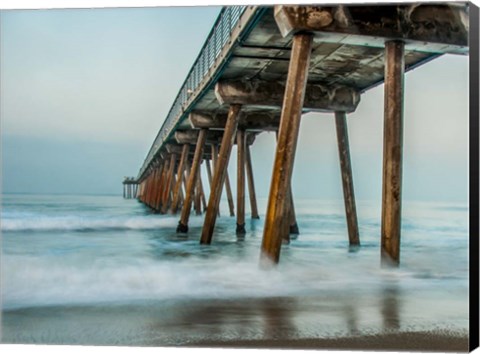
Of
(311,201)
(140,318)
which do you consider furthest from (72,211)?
(311,201)

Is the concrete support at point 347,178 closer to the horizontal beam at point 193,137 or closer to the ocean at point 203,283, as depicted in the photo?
the ocean at point 203,283

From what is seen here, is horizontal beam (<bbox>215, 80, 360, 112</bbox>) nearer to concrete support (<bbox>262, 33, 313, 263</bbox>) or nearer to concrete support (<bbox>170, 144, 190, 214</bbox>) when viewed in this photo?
concrete support (<bbox>262, 33, 313, 263</bbox>)

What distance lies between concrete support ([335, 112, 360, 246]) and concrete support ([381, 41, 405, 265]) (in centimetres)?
38

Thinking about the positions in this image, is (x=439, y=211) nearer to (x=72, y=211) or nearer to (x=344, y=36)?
(x=344, y=36)

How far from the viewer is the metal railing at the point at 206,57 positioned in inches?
294

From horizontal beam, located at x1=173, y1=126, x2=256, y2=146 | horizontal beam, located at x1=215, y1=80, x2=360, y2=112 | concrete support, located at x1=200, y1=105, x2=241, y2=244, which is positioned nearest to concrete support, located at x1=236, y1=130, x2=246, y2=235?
horizontal beam, located at x1=173, y1=126, x2=256, y2=146

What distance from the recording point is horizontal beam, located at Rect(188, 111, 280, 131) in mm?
10062

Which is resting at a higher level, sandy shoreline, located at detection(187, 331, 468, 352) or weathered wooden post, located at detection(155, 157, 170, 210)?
weathered wooden post, located at detection(155, 157, 170, 210)

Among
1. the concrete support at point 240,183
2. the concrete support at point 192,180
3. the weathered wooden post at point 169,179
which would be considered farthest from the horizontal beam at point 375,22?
the weathered wooden post at point 169,179

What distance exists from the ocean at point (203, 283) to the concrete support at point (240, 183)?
39.2 inches

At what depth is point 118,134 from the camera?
727cm

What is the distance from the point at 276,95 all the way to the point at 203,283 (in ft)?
11.4

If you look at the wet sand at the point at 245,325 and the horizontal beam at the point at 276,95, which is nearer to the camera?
the wet sand at the point at 245,325

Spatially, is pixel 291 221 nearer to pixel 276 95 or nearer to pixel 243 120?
pixel 276 95
